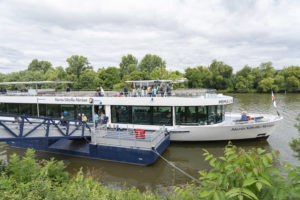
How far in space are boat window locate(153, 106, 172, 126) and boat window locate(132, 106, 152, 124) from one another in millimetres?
391

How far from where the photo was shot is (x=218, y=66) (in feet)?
240

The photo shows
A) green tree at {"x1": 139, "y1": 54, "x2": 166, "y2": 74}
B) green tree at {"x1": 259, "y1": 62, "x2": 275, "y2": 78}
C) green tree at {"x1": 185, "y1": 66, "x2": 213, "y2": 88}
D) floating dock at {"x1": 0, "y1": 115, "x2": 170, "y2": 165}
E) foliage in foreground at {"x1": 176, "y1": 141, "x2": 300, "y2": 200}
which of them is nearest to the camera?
foliage in foreground at {"x1": 176, "y1": 141, "x2": 300, "y2": 200}

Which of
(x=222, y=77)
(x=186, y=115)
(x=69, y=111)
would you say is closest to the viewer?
(x=186, y=115)

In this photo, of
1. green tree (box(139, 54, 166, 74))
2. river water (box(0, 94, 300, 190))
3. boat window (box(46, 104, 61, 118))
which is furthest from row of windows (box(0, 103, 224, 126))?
green tree (box(139, 54, 166, 74))

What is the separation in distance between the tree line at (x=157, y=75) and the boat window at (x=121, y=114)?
99.7ft

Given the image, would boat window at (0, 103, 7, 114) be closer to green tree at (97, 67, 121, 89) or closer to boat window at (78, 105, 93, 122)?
boat window at (78, 105, 93, 122)

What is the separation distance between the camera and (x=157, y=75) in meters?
49.7

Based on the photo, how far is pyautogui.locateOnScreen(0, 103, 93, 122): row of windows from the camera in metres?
16.1

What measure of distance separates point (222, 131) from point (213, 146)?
1.36 meters

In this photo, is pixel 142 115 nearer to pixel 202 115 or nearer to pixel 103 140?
pixel 103 140

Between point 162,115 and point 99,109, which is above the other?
point 99,109

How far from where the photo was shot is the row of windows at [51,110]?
1607 cm

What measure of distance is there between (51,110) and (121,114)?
22.9 ft

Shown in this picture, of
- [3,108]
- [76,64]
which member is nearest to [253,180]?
[3,108]
